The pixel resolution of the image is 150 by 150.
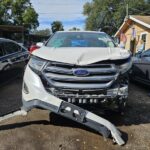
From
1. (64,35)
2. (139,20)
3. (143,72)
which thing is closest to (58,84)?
(64,35)

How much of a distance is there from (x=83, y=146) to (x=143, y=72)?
4.99 metres

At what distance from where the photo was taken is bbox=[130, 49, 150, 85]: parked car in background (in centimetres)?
938

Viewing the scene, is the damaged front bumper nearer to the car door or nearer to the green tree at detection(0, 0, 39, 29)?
the car door

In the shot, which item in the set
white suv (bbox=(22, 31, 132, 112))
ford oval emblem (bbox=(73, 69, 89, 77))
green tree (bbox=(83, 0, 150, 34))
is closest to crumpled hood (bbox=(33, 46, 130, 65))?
white suv (bbox=(22, 31, 132, 112))

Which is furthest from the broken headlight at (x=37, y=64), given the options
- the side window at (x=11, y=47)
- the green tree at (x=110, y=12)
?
the green tree at (x=110, y=12)

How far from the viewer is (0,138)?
5.41m

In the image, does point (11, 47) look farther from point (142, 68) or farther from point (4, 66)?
point (142, 68)

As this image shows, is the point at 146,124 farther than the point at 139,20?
No

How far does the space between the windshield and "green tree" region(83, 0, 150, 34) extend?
157 feet

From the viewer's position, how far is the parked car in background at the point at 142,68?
30.8 ft

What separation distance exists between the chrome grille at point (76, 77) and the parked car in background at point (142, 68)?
13.0ft

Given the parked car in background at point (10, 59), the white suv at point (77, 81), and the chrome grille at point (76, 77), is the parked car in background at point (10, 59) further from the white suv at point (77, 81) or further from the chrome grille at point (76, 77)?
the chrome grille at point (76, 77)

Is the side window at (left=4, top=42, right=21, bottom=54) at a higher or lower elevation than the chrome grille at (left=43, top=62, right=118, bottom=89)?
lower

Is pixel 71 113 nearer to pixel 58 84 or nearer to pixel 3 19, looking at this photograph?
pixel 58 84
